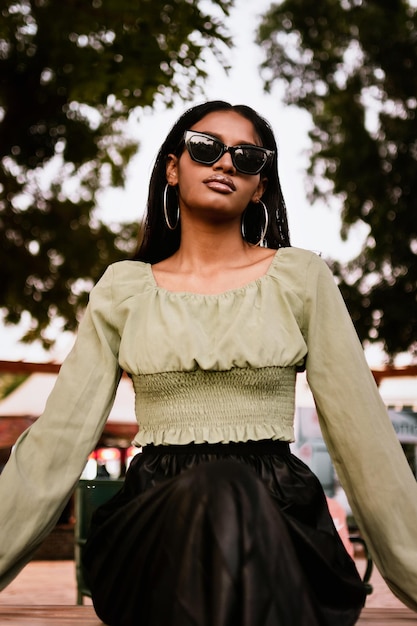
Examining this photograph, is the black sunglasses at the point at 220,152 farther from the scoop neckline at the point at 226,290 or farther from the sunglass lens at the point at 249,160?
the scoop neckline at the point at 226,290

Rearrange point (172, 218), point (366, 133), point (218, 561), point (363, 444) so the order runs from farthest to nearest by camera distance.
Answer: point (366, 133) < point (172, 218) < point (363, 444) < point (218, 561)

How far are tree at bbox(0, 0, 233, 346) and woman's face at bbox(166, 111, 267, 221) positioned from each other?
4.04 metres

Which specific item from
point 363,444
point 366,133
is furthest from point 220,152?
point 366,133

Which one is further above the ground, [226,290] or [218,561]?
[226,290]

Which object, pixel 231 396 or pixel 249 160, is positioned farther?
pixel 249 160

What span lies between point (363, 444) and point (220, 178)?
0.73 m

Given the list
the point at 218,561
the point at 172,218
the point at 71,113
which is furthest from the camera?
the point at 71,113

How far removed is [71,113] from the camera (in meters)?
10.8

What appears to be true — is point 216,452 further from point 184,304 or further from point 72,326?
point 72,326

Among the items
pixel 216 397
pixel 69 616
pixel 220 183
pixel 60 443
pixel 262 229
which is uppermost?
pixel 220 183

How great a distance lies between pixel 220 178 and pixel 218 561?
1.11 m

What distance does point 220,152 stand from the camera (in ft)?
7.18

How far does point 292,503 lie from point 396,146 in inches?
509

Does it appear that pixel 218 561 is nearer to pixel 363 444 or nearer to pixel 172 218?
pixel 363 444
